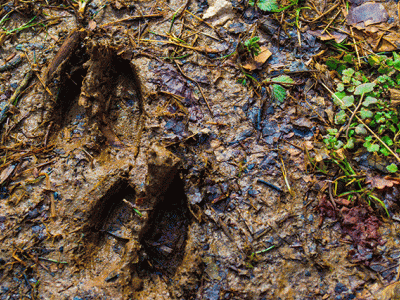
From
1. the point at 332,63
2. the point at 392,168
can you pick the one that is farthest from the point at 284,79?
the point at 392,168

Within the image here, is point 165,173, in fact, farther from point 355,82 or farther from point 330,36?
point 330,36

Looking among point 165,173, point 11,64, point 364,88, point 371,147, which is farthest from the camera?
point 11,64

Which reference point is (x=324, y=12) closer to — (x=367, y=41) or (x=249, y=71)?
(x=367, y=41)

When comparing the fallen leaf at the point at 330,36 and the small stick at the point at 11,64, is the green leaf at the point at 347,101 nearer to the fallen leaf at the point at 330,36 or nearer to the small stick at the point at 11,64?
the fallen leaf at the point at 330,36

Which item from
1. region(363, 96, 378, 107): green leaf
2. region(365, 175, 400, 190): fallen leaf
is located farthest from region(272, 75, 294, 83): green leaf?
region(365, 175, 400, 190): fallen leaf

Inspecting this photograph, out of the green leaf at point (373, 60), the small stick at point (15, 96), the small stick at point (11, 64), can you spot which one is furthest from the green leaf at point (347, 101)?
the small stick at point (11, 64)

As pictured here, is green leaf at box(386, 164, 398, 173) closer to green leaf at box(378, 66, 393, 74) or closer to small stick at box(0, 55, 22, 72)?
green leaf at box(378, 66, 393, 74)
